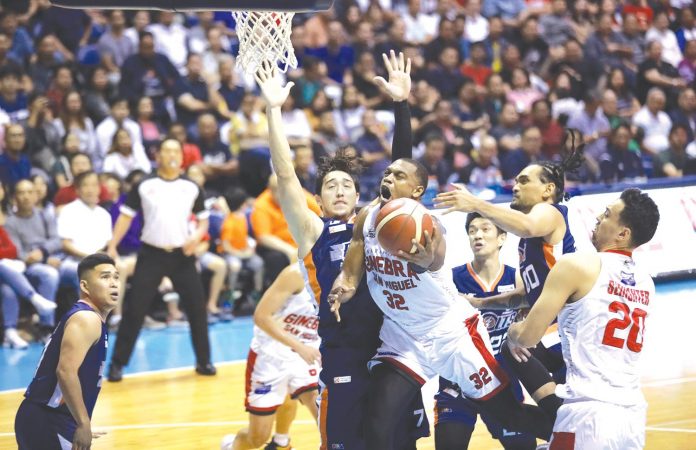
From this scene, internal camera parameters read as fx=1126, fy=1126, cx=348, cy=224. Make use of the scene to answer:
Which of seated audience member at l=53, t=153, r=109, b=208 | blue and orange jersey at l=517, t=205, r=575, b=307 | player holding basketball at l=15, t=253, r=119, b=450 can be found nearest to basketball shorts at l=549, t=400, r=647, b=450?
blue and orange jersey at l=517, t=205, r=575, b=307

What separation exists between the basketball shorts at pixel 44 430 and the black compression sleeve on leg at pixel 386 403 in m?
1.46

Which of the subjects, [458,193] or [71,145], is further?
[71,145]

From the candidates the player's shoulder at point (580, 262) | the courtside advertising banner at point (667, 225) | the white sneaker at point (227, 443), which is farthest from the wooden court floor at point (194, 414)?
the courtside advertising banner at point (667, 225)

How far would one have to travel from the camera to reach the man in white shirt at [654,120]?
16.0 meters

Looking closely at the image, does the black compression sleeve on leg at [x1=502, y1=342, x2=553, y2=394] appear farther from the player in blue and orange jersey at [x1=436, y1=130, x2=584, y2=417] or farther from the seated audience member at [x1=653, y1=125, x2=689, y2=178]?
the seated audience member at [x1=653, y1=125, x2=689, y2=178]

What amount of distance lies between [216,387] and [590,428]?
490 cm

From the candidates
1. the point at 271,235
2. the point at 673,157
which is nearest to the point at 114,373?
the point at 271,235

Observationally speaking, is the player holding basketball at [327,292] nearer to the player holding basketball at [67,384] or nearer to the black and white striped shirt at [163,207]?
the player holding basketball at [67,384]

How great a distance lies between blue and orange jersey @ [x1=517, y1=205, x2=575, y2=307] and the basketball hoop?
→ 5.59 ft

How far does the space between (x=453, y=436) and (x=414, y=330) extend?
77 cm

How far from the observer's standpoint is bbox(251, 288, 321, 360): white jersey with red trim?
7121 mm

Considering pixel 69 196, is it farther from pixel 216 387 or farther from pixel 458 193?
pixel 458 193

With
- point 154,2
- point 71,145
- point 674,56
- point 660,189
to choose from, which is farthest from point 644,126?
point 154,2

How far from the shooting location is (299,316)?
7141 mm
